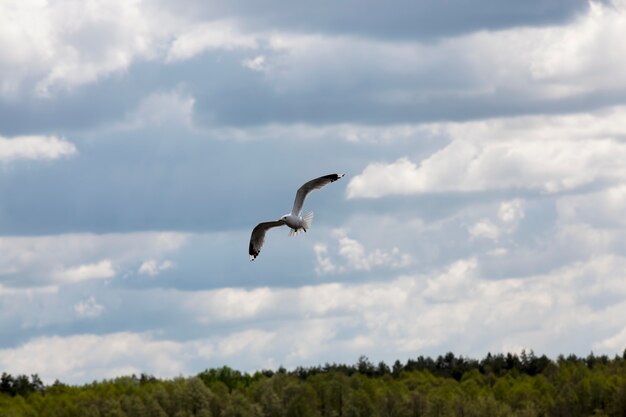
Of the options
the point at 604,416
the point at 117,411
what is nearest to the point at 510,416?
the point at 604,416

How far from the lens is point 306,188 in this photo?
50875 mm

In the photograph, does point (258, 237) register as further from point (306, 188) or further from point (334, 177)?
point (334, 177)

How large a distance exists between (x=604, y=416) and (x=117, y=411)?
59.1 m

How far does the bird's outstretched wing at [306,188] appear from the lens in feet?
163

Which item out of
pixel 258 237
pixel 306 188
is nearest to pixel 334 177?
pixel 306 188

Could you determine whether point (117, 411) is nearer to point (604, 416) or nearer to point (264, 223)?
point (604, 416)

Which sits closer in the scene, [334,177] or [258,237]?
[334,177]

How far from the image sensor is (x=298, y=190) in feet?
167

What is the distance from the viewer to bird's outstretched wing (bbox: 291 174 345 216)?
49.8m

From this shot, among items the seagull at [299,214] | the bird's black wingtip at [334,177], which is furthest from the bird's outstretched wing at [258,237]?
the bird's black wingtip at [334,177]

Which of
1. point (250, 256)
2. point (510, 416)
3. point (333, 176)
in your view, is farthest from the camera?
point (510, 416)

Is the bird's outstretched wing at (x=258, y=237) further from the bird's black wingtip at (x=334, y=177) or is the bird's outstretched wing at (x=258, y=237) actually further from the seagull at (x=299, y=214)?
the bird's black wingtip at (x=334, y=177)

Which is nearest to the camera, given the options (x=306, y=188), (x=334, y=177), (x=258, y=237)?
(x=334, y=177)

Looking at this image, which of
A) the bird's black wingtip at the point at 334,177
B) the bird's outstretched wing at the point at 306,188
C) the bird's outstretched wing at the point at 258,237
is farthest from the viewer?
the bird's outstretched wing at the point at 258,237
